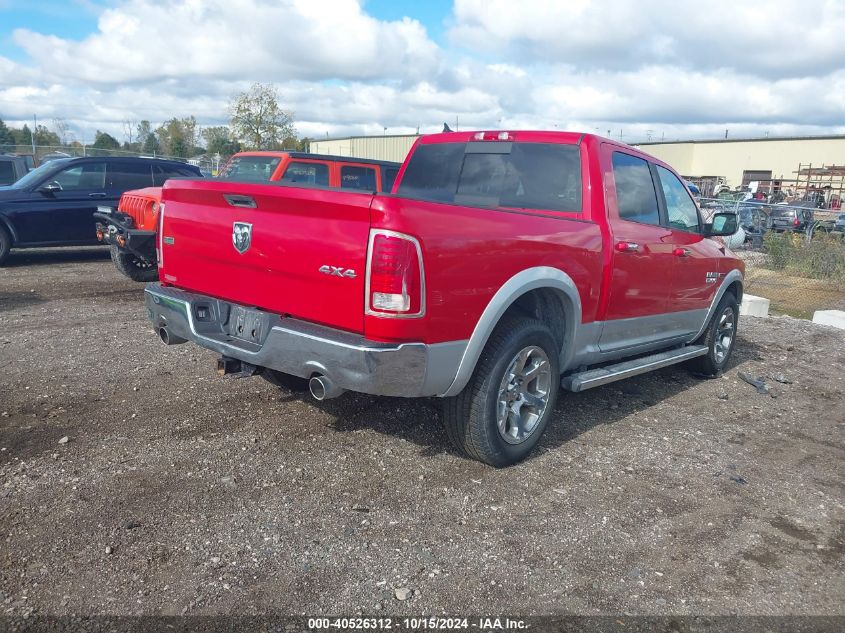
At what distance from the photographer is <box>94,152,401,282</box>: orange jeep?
28.5 ft

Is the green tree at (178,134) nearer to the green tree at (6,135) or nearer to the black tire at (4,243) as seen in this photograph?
the green tree at (6,135)

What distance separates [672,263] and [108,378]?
445 cm

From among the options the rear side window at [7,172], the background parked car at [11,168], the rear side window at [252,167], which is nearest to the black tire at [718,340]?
the rear side window at [252,167]

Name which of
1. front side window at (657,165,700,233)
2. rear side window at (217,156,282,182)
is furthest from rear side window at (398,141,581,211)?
rear side window at (217,156,282,182)

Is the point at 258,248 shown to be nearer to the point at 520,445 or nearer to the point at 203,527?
the point at 203,527

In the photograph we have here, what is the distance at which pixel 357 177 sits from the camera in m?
10.1

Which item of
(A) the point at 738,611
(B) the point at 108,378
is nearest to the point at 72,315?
(B) the point at 108,378

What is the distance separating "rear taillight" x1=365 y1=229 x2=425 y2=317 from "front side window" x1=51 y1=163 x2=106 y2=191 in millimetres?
9831

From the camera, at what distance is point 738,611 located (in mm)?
2861

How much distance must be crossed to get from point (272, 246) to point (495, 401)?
1482 millimetres

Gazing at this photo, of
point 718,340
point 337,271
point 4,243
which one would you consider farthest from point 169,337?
point 4,243

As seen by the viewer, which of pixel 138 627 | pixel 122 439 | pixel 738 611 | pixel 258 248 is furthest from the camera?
pixel 122 439

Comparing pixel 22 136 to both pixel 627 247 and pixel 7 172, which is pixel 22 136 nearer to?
pixel 7 172

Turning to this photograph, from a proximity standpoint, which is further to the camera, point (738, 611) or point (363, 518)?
point (363, 518)
